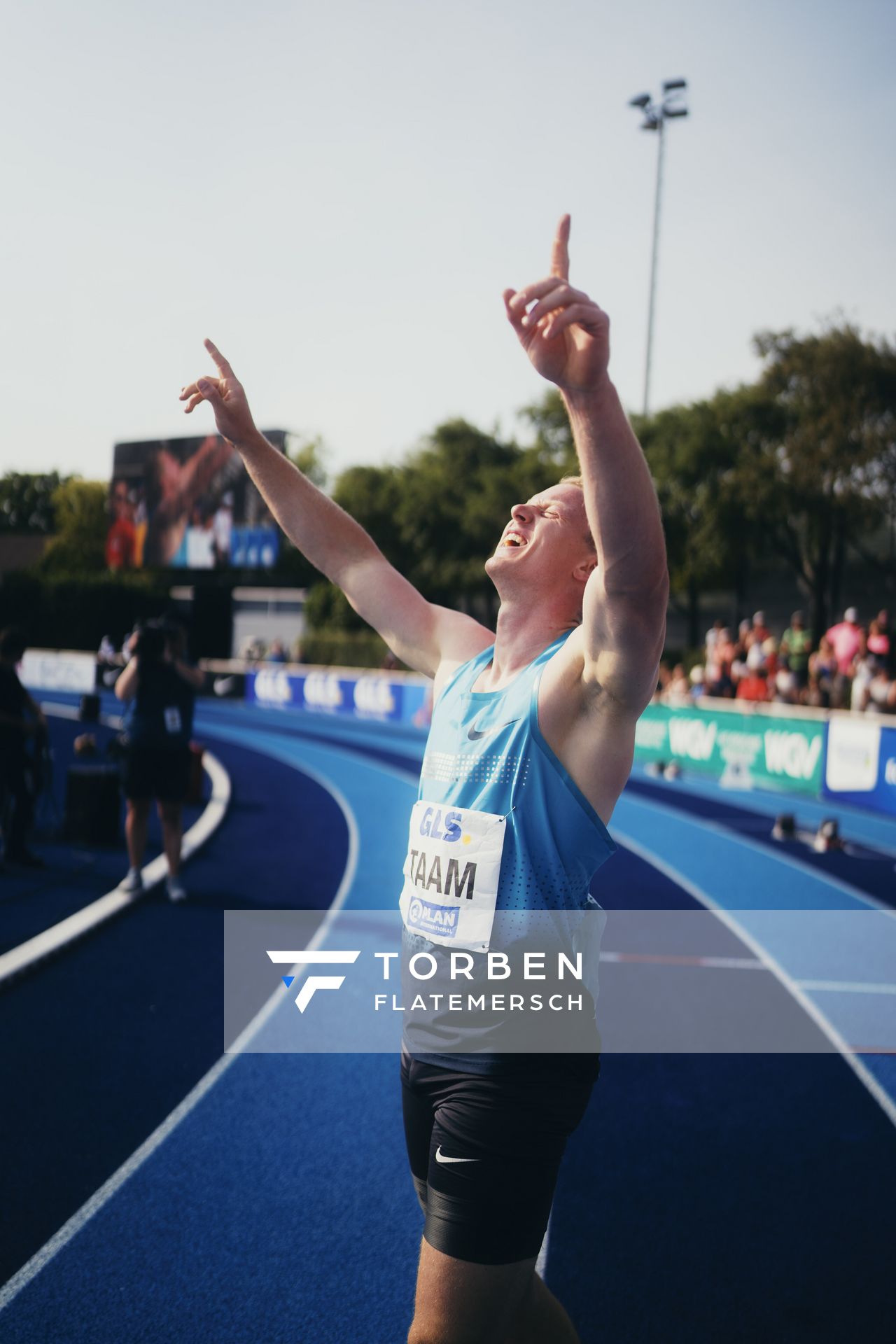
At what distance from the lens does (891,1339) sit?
3258 millimetres

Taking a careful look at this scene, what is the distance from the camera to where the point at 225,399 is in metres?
2.92

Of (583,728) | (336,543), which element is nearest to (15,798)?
(336,543)

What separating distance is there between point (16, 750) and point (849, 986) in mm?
6467

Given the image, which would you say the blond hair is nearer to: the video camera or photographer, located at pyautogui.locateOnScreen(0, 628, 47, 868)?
the video camera

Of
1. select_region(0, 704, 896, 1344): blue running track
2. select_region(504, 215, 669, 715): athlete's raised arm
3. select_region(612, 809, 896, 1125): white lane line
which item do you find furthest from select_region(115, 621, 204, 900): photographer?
select_region(504, 215, 669, 715): athlete's raised arm

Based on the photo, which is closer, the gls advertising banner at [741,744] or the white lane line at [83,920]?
the white lane line at [83,920]

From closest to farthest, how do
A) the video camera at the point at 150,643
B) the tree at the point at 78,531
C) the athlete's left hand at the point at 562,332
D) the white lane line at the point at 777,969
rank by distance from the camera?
the athlete's left hand at the point at 562,332 < the white lane line at the point at 777,969 < the video camera at the point at 150,643 < the tree at the point at 78,531

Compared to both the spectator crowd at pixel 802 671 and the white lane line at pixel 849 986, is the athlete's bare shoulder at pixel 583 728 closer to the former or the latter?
the white lane line at pixel 849 986

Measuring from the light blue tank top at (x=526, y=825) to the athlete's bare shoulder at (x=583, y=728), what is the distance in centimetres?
2

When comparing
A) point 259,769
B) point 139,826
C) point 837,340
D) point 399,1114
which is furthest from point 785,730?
point 837,340

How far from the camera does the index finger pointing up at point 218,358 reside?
9.62 ft

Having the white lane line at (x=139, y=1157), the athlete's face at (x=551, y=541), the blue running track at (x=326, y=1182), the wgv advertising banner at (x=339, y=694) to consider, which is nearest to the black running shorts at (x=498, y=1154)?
the athlete's face at (x=551, y=541)

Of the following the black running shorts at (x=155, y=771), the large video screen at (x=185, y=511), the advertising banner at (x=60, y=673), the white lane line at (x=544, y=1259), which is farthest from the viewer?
the large video screen at (x=185, y=511)

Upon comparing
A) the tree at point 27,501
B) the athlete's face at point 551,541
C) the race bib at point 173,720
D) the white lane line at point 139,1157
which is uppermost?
the tree at point 27,501
